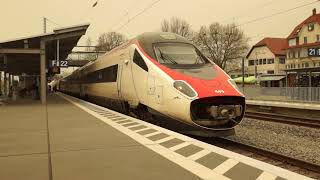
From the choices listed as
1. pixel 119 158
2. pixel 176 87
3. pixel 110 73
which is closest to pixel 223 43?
pixel 110 73

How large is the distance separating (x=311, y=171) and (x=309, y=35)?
78601 millimetres

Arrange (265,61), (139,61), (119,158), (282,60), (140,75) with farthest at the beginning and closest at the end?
(265,61), (282,60), (139,61), (140,75), (119,158)

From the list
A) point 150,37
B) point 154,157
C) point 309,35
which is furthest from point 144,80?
point 309,35

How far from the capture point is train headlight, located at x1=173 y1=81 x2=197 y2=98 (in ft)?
37.1

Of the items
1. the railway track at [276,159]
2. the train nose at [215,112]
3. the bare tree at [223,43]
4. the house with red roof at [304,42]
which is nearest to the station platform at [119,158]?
the train nose at [215,112]

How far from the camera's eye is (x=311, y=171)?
8859mm

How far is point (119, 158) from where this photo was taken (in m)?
7.66

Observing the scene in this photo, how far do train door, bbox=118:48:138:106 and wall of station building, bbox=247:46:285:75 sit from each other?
81.4 metres

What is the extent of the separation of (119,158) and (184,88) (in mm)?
4284

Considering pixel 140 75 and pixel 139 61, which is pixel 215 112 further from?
pixel 139 61

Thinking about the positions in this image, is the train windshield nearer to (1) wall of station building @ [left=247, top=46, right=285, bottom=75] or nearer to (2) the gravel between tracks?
(2) the gravel between tracks

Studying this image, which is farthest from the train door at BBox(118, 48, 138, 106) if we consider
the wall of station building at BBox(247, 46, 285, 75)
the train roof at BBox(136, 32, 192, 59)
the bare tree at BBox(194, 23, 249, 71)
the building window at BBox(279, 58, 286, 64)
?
the building window at BBox(279, 58, 286, 64)

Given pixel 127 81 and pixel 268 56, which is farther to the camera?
pixel 268 56

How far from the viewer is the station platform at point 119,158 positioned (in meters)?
6.41
